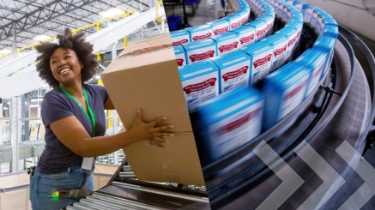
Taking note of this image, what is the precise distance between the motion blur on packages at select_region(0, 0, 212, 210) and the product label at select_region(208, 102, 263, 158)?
65mm

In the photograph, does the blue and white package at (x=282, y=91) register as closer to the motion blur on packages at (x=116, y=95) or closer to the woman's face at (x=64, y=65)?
the motion blur on packages at (x=116, y=95)

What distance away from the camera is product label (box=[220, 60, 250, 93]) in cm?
23

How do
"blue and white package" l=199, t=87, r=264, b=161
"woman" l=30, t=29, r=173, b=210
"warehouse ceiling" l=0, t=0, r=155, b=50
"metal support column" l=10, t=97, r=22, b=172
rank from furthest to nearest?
"metal support column" l=10, t=97, r=22, b=172, "warehouse ceiling" l=0, t=0, r=155, b=50, "woman" l=30, t=29, r=173, b=210, "blue and white package" l=199, t=87, r=264, b=161

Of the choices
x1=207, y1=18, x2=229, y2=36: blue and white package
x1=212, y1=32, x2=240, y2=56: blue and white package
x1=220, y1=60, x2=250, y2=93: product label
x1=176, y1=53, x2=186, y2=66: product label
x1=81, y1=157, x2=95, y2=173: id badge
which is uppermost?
x1=207, y1=18, x2=229, y2=36: blue and white package

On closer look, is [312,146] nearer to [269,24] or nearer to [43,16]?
[269,24]

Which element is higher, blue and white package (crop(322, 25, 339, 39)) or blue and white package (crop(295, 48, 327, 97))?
blue and white package (crop(322, 25, 339, 39))

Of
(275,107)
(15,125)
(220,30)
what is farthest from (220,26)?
(15,125)

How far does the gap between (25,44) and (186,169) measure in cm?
50

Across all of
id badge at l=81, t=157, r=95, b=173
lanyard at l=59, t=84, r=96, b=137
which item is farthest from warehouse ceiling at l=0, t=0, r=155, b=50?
id badge at l=81, t=157, r=95, b=173

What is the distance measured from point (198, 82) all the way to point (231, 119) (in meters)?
0.04

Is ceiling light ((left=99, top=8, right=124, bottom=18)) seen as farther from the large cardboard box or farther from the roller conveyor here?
the roller conveyor

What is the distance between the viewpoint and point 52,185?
60cm

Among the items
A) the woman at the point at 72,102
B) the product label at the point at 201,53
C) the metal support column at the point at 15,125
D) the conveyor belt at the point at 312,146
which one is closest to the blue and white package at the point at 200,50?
the product label at the point at 201,53

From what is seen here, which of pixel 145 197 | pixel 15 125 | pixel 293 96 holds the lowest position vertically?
pixel 145 197
